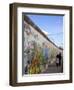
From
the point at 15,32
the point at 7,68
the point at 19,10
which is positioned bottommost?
the point at 7,68

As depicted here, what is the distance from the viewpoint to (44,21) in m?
1.88

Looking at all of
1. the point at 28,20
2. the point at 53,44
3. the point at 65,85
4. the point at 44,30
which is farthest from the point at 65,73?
the point at 28,20

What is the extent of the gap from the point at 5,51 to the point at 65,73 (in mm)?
463

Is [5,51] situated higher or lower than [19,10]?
lower

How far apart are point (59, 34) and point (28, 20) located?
0.25m

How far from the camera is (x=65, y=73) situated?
1.95 meters

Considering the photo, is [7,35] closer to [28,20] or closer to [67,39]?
[28,20]

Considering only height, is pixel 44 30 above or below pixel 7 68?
above

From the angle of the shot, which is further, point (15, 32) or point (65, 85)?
point (65, 85)

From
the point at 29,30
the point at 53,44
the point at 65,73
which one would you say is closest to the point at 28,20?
the point at 29,30

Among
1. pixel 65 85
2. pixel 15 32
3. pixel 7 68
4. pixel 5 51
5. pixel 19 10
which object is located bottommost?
pixel 65 85

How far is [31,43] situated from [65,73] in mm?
336

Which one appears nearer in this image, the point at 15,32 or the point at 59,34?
the point at 15,32

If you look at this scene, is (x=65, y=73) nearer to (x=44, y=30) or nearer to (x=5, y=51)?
(x=44, y=30)
